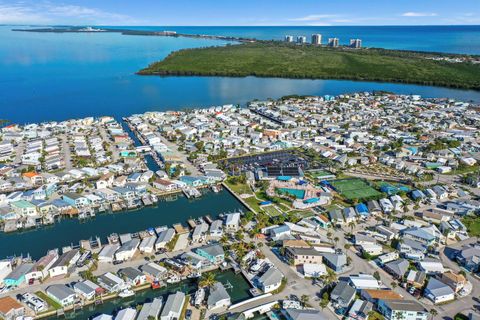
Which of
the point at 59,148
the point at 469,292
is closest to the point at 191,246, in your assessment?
the point at 469,292

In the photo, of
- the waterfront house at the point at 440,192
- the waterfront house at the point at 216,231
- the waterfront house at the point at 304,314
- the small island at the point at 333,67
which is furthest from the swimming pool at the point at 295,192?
the small island at the point at 333,67

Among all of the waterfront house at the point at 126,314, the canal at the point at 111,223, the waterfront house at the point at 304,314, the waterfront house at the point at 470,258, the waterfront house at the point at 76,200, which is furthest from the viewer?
the waterfront house at the point at 76,200

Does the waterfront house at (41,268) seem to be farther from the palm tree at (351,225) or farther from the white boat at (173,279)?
the palm tree at (351,225)

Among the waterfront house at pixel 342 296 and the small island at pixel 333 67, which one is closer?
→ the waterfront house at pixel 342 296

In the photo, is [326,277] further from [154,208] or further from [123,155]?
[123,155]

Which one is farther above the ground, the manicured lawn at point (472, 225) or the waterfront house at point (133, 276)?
the manicured lawn at point (472, 225)

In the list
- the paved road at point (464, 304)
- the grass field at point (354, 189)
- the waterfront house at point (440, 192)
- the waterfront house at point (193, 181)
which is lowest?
the paved road at point (464, 304)

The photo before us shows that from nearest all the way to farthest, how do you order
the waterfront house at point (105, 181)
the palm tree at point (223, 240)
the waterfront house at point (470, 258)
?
the waterfront house at point (470, 258)
the palm tree at point (223, 240)
the waterfront house at point (105, 181)

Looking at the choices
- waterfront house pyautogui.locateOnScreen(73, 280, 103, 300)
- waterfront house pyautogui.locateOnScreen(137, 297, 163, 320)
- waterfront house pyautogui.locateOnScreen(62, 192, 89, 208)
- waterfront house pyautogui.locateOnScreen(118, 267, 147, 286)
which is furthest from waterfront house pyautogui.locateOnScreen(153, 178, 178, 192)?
waterfront house pyautogui.locateOnScreen(137, 297, 163, 320)
